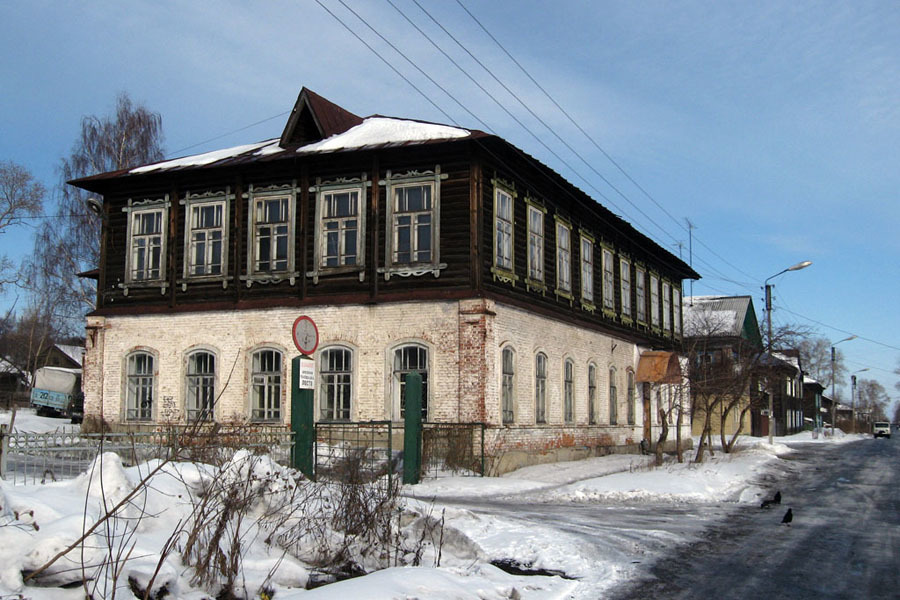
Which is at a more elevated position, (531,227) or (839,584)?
(531,227)

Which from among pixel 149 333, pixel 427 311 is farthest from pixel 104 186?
pixel 427 311

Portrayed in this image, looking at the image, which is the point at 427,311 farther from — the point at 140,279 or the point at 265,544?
the point at 265,544

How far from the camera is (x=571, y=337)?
25.5 m

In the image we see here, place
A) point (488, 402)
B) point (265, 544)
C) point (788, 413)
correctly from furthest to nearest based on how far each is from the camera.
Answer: point (788, 413)
point (488, 402)
point (265, 544)

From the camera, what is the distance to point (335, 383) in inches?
835

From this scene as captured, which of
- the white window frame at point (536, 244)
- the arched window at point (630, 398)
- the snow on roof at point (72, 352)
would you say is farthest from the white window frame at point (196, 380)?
the snow on roof at point (72, 352)

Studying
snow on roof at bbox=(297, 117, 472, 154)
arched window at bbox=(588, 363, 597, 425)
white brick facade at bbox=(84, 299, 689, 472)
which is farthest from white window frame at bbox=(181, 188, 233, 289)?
arched window at bbox=(588, 363, 597, 425)

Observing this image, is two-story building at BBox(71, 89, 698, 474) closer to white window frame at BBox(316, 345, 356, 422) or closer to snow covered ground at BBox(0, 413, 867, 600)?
white window frame at BBox(316, 345, 356, 422)

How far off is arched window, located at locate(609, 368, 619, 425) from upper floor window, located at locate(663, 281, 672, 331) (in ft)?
24.2

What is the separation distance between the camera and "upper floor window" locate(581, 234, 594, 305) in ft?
88.1

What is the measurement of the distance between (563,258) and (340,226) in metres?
7.17

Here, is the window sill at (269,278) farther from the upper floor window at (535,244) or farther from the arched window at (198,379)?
the upper floor window at (535,244)

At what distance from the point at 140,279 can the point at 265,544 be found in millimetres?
17621

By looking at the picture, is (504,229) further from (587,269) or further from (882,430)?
(882,430)
